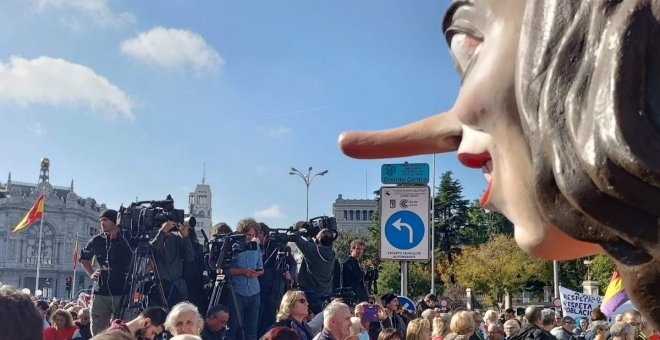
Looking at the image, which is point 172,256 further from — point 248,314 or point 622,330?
point 622,330

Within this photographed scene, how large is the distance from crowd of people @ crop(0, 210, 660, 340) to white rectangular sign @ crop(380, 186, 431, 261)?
0.69 metres

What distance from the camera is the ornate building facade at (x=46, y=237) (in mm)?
93000

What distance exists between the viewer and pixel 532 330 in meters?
6.85

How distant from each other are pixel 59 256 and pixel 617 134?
10459cm

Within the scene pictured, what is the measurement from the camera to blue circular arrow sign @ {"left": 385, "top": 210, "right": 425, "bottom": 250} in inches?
233

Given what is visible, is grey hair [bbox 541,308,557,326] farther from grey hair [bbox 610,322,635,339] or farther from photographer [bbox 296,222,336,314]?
photographer [bbox 296,222,336,314]

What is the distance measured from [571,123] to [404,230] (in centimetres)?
536

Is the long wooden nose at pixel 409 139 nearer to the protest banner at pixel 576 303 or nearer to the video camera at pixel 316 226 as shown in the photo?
the video camera at pixel 316 226

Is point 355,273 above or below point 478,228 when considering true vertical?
below

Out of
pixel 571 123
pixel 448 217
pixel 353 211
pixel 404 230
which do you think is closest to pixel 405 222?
pixel 404 230

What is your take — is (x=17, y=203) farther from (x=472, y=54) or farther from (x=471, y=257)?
(x=472, y=54)

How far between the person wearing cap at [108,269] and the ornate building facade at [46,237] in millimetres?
89265

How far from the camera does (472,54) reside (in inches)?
32.6

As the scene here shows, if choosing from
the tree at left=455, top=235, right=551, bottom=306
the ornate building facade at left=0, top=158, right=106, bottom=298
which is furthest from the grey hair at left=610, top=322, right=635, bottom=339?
the ornate building facade at left=0, top=158, right=106, bottom=298
